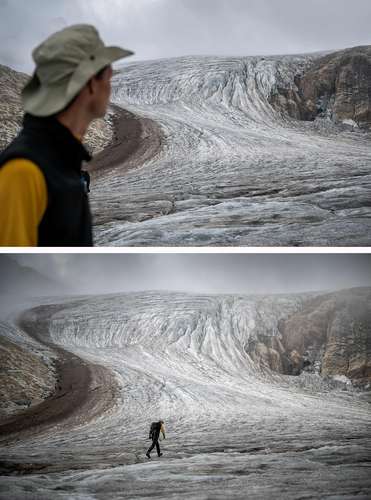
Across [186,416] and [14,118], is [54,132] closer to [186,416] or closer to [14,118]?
[186,416]

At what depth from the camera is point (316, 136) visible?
10.3 feet

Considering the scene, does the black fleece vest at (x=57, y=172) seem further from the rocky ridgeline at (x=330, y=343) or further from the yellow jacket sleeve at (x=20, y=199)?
the rocky ridgeline at (x=330, y=343)

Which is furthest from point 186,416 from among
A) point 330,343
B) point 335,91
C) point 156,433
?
point 335,91

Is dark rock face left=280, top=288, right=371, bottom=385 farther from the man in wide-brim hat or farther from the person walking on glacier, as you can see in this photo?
the man in wide-brim hat

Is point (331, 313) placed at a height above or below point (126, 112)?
below

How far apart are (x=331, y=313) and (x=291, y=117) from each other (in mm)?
1152

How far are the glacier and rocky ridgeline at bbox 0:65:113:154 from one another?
176 mm

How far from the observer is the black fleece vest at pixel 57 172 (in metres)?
1.12

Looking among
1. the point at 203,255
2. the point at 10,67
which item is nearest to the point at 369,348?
the point at 203,255

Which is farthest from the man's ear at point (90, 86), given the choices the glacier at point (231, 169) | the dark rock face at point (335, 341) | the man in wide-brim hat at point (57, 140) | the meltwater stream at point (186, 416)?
the dark rock face at point (335, 341)

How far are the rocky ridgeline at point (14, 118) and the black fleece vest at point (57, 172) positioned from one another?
180 centimetres

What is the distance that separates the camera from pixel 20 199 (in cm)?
107

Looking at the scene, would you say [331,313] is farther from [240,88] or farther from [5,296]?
[240,88]

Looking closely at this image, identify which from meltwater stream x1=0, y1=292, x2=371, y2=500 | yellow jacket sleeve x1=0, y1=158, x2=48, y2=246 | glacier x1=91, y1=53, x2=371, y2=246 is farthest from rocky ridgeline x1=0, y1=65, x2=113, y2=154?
yellow jacket sleeve x1=0, y1=158, x2=48, y2=246
